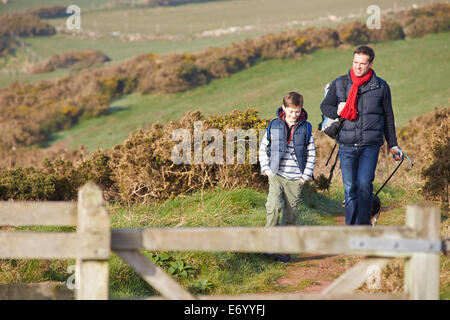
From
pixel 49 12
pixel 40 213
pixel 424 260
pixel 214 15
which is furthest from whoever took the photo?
pixel 49 12

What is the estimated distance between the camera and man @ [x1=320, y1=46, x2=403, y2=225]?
5840mm

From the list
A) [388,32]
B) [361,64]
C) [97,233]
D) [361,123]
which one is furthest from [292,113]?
[388,32]

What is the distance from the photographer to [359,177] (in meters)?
6.00

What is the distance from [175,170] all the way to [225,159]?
0.79 metres

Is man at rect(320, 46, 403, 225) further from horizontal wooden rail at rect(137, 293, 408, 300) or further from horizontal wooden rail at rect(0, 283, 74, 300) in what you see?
horizontal wooden rail at rect(0, 283, 74, 300)

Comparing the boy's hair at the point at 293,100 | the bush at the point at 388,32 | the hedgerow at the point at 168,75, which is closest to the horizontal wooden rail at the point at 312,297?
the boy's hair at the point at 293,100

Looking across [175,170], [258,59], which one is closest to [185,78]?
[258,59]

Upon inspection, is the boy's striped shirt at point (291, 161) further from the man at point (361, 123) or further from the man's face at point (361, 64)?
the man's face at point (361, 64)

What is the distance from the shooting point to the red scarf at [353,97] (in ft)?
19.0

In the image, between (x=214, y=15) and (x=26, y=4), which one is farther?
(x=26, y=4)

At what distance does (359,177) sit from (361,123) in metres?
0.56

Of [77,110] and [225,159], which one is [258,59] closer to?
[77,110]

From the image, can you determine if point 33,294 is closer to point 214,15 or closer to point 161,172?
point 161,172
